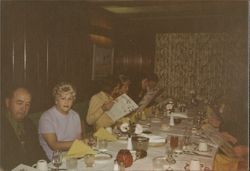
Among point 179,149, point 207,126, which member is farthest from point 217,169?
point 207,126

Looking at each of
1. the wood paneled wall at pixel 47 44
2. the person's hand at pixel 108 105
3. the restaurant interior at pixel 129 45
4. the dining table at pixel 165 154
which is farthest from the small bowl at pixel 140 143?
the wood paneled wall at pixel 47 44

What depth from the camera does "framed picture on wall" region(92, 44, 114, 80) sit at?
167 inches

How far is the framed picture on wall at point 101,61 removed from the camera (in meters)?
4.25

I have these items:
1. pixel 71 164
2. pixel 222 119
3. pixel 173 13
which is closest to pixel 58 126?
pixel 71 164

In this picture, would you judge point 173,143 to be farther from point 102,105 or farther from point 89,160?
point 102,105

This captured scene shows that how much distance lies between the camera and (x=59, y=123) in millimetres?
1990

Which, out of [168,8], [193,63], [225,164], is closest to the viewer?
[225,164]

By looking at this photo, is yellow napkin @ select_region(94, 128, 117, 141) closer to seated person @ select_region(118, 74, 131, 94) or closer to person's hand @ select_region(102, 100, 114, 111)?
person's hand @ select_region(102, 100, 114, 111)

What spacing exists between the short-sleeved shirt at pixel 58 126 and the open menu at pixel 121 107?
360mm

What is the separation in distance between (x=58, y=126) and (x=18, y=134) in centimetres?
25

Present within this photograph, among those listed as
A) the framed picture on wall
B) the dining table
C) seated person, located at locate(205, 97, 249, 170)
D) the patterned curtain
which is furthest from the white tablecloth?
the patterned curtain

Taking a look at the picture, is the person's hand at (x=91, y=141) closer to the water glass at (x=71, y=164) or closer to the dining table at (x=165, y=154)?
the dining table at (x=165, y=154)

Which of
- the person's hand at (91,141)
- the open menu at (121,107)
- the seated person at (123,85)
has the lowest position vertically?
the person's hand at (91,141)

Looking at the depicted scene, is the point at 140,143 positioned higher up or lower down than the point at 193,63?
lower down
